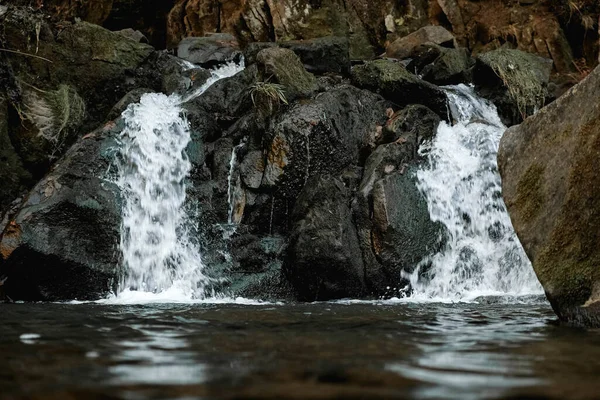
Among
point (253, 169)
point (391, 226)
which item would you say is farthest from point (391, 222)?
point (253, 169)

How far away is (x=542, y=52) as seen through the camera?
15.7 metres

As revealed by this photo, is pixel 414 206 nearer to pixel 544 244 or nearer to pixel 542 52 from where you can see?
pixel 544 244

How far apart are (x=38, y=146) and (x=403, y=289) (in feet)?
22.5

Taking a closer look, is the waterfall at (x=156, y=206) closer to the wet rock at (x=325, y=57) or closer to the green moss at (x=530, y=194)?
the wet rock at (x=325, y=57)

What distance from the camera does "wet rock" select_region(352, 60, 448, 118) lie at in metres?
11.3

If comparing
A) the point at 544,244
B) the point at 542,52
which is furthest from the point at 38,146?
the point at 542,52

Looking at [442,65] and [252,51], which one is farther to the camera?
[442,65]

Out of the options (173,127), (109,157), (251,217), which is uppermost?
(173,127)

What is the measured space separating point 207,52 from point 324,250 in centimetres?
749

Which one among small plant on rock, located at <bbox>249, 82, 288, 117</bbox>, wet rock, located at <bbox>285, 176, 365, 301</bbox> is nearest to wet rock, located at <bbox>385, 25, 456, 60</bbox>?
small plant on rock, located at <bbox>249, 82, 288, 117</bbox>

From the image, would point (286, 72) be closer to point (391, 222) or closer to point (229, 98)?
point (229, 98)

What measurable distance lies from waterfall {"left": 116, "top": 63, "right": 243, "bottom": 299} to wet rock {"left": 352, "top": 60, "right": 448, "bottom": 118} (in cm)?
372

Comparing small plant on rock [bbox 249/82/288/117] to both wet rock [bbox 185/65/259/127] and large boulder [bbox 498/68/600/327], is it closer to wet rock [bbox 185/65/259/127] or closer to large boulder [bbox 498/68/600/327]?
wet rock [bbox 185/65/259/127]

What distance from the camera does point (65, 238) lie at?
27.3 feet
